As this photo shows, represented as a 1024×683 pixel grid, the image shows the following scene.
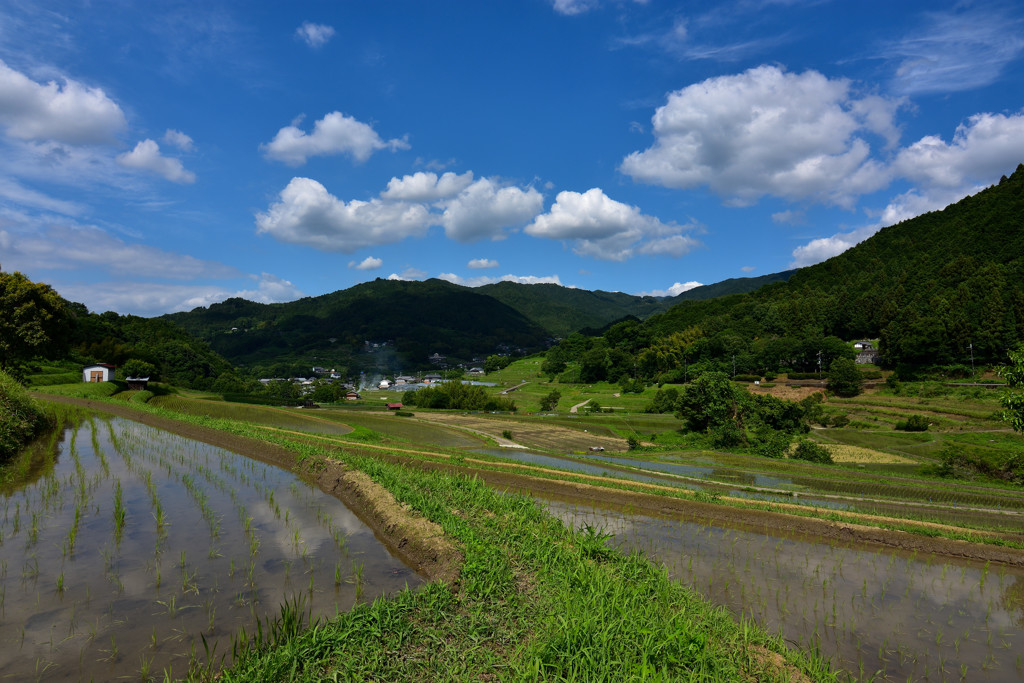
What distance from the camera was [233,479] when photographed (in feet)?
56.9

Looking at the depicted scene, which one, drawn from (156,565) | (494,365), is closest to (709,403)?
(156,565)

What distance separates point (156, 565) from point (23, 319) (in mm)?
44708

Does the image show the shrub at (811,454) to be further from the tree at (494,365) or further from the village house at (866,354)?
the tree at (494,365)

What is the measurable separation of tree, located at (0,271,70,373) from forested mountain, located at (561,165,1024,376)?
97.0 meters

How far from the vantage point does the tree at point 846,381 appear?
72750 mm

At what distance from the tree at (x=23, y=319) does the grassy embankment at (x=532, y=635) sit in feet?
154

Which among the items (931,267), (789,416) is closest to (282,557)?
(789,416)

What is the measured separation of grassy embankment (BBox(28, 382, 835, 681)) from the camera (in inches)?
241

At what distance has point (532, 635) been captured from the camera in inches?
273

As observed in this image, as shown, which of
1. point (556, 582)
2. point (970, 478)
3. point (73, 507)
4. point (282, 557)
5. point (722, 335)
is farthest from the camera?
point (722, 335)

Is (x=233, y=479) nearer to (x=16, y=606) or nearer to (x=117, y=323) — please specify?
(x=16, y=606)

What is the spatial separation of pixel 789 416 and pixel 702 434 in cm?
872

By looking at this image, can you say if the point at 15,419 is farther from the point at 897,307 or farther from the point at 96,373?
the point at 897,307

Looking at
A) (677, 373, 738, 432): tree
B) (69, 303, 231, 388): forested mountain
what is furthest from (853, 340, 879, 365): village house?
(69, 303, 231, 388): forested mountain
